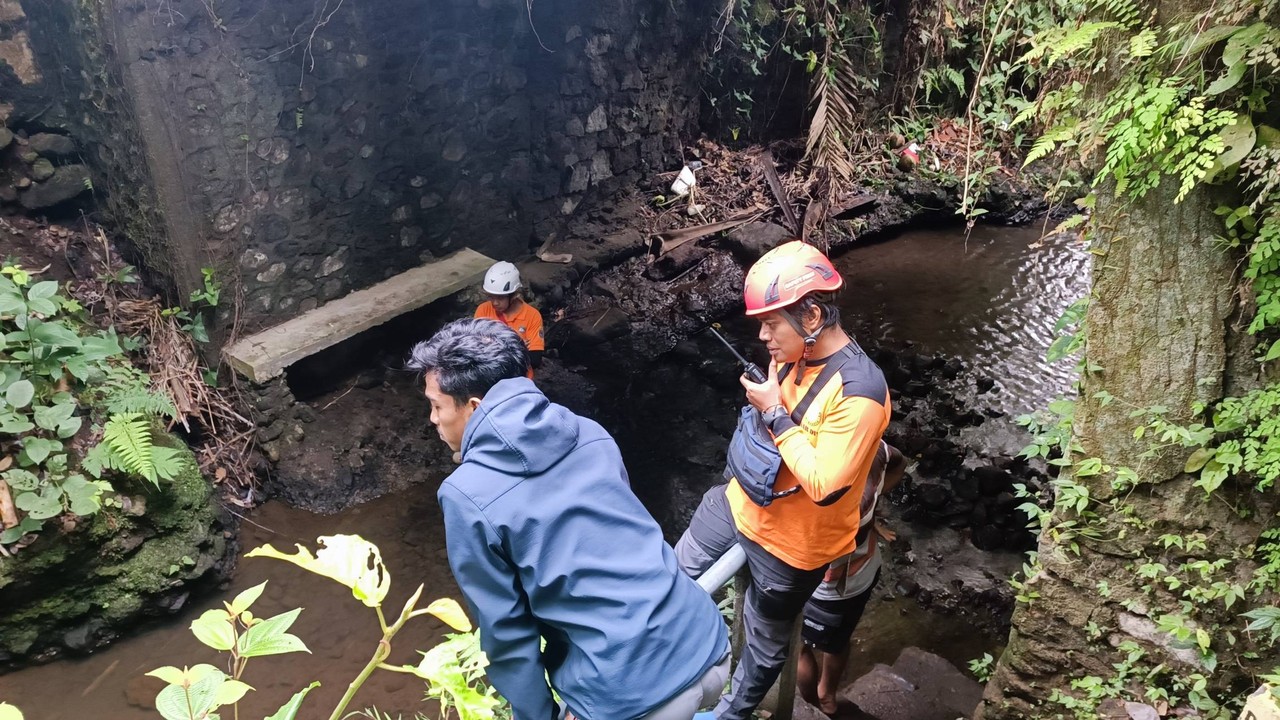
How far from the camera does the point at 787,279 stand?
2.51 meters

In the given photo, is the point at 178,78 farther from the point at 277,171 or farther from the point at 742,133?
the point at 742,133

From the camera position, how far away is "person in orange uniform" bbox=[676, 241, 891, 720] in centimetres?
242

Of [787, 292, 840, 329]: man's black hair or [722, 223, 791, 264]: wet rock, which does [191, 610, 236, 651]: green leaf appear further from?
[722, 223, 791, 264]: wet rock

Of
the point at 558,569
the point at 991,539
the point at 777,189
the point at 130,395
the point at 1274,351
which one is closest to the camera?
the point at 558,569

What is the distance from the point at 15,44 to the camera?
16.7ft

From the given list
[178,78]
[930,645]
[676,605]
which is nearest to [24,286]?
[178,78]

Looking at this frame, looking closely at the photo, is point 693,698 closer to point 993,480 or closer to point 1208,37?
point 1208,37

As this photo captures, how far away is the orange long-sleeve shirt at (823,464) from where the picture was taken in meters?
2.39

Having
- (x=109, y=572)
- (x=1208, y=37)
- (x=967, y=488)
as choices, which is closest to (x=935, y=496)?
(x=967, y=488)

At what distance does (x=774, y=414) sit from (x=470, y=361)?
1079mm

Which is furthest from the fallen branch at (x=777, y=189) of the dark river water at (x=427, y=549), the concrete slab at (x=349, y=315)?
the concrete slab at (x=349, y=315)

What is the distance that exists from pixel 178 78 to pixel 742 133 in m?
5.89

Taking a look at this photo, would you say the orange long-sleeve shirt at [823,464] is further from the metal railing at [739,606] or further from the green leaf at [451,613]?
the green leaf at [451,613]

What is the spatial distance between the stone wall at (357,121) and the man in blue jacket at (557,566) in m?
4.21
